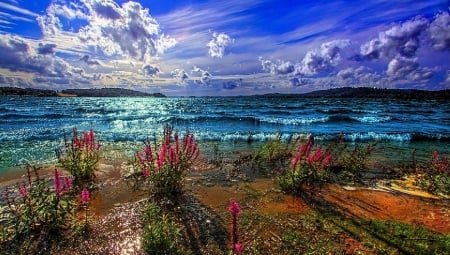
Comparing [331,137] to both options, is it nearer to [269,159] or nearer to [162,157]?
[269,159]

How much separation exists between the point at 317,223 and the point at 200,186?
11.1ft

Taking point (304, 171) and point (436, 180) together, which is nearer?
point (304, 171)

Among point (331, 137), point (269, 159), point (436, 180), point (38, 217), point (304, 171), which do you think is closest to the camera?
point (38, 217)

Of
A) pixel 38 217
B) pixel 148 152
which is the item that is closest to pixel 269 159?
pixel 148 152

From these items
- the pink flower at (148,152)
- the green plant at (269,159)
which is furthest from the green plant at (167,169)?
the green plant at (269,159)

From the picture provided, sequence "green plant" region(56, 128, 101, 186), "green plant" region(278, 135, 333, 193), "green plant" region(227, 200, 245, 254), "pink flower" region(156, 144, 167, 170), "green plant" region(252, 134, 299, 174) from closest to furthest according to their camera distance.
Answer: "green plant" region(227, 200, 245, 254), "pink flower" region(156, 144, 167, 170), "green plant" region(278, 135, 333, 193), "green plant" region(56, 128, 101, 186), "green plant" region(252, 134, 299, 174)

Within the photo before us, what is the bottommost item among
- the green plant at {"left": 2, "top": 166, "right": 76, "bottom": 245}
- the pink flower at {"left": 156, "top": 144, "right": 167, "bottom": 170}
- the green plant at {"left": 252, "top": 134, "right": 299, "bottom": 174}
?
the green plant at {"left": 252, "top": 134, "right": 299, "bottom": 174}

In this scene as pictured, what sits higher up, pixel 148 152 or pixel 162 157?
pixel 148 152

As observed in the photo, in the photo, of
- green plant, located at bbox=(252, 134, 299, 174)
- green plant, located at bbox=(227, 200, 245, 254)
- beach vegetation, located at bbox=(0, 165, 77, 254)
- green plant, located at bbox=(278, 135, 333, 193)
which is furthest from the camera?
green plant, located at bbox=(252, 134, 299, 174)

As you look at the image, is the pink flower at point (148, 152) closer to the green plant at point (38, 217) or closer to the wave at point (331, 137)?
the green plant at point (38, 217)

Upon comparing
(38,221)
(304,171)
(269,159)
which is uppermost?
(304,171)

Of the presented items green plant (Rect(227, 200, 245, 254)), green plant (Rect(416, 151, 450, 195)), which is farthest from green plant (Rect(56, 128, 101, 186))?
green plant (Rect(416, 151, 450, 195))

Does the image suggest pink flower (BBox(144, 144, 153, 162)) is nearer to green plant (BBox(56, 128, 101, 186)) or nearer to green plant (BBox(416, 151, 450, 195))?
green plant (BBox(56, 128, 101, 186))

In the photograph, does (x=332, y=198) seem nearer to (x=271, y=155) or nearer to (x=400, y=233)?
(x=400, y=233)
